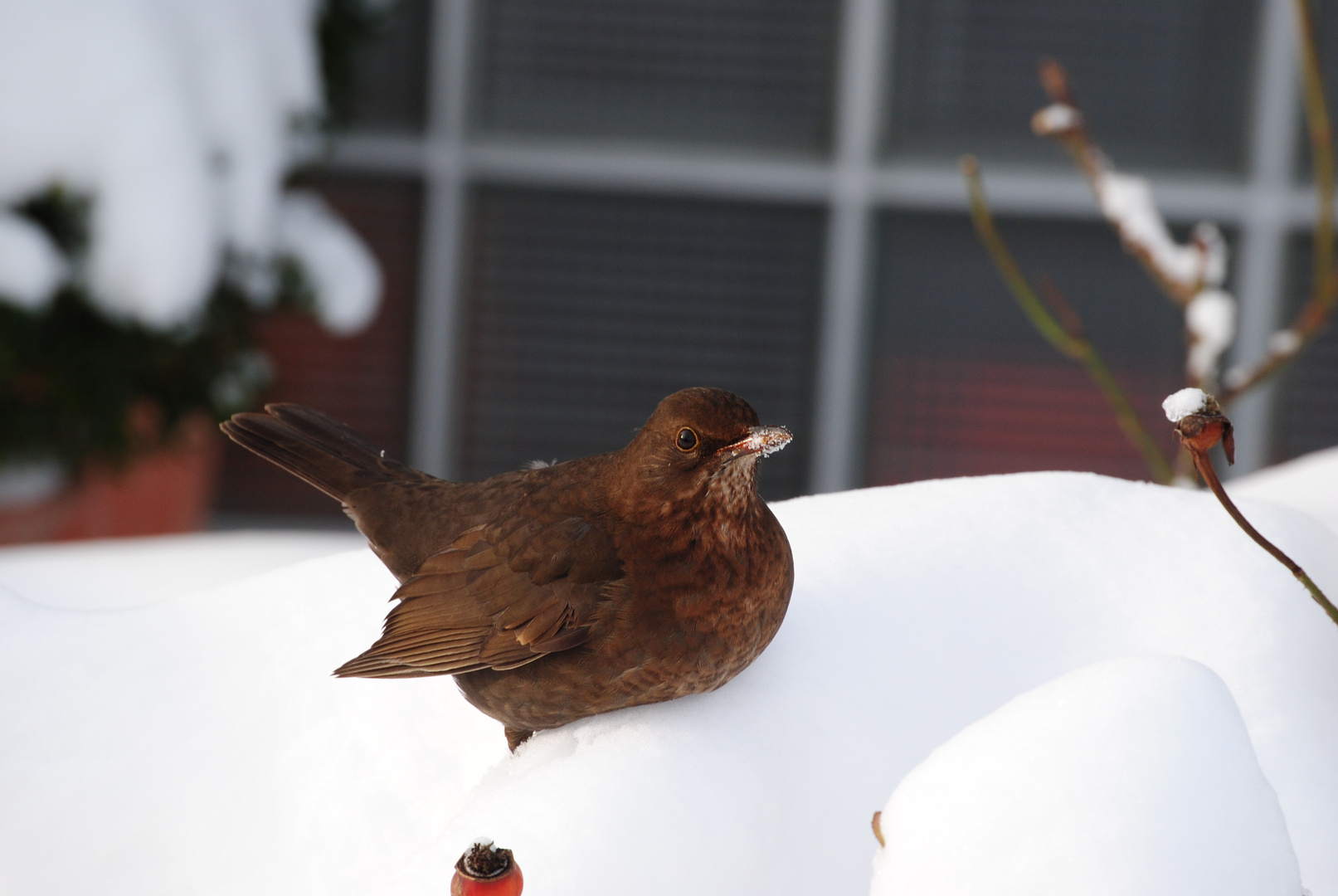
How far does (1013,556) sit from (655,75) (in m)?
2.66

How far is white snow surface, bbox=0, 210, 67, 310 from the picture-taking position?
1883 mm

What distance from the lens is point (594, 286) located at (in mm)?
3338

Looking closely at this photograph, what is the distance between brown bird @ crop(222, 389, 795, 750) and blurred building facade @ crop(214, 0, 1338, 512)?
2.43 meters

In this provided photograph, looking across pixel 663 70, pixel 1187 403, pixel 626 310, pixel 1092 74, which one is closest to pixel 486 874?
pixel 1187 403

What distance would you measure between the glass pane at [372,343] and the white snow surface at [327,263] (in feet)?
2.10

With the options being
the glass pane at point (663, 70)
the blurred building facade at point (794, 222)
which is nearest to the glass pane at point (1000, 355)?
the blurred building facade at point (794, 222)

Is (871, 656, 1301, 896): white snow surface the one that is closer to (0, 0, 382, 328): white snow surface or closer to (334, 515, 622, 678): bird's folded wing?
(334, 515, 622, 678): bird's folded wing

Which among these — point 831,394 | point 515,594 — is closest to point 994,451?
point 831,394

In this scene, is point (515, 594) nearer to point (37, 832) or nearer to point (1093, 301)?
point (37, 832)

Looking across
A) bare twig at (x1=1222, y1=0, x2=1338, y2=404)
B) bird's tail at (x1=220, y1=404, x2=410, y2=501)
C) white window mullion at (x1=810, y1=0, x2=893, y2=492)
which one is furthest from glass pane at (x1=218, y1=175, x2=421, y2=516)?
bare twig at (x1=1222, y1=0, x2=1338, y2=404)

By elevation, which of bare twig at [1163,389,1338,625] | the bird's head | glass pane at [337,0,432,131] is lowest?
the bird's head

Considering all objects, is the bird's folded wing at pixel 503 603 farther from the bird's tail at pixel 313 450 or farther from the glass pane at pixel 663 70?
the glass pane at pixel 663 70

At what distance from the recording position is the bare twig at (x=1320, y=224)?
3.40ft

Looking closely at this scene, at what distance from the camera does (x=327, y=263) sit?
255cm
